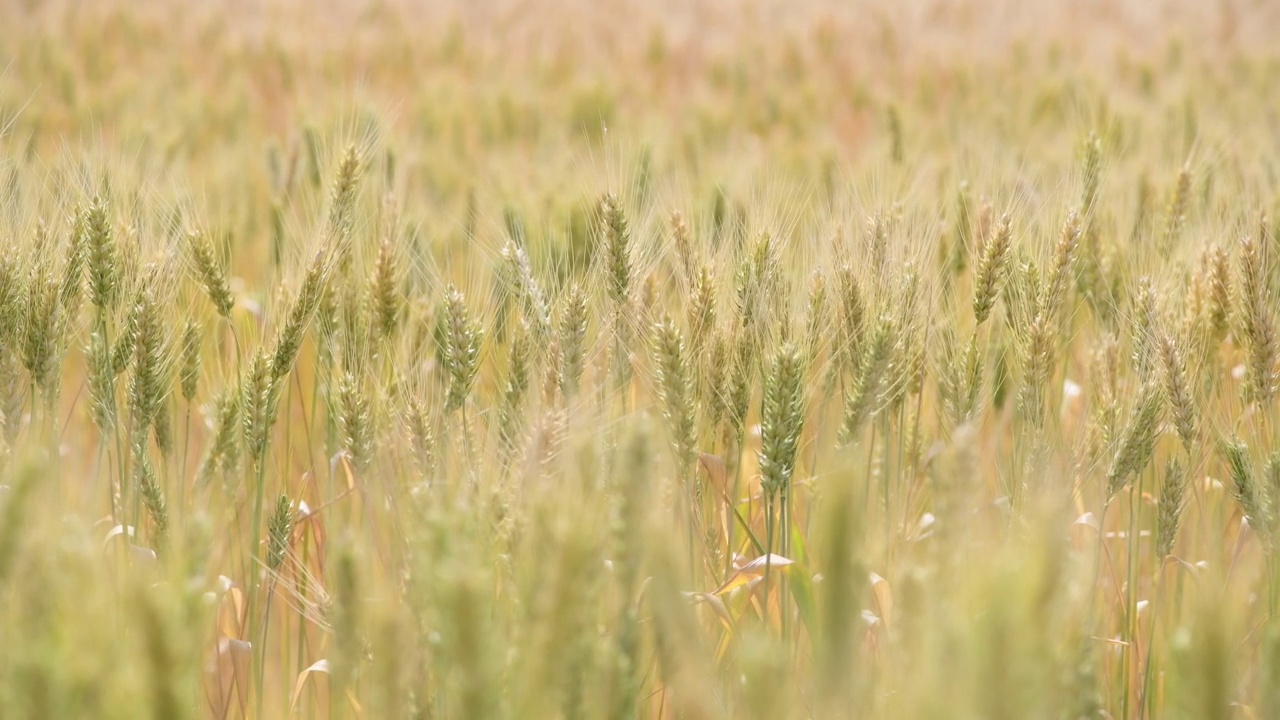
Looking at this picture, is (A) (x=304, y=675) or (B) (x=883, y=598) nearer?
(A) (x=304, y=675)

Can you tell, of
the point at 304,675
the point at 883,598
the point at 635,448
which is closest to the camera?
the point at 635,448

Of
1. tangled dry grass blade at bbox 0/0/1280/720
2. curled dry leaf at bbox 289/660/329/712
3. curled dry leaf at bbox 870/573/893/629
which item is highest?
tangled dry grass blade at bbox 0/0/1280/720

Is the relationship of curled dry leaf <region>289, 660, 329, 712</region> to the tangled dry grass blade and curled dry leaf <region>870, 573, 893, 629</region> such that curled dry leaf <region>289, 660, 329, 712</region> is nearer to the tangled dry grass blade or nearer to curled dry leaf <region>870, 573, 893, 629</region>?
the tangled dry grass blade

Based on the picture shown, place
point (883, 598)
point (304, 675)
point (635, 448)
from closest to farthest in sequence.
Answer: point (635, 448) < point (304, 675) < point (883, 598)

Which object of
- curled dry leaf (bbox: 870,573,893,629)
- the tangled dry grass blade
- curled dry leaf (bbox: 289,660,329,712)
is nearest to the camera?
the tangled dry grass blade

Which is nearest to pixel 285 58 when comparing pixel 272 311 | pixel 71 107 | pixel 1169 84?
pixel 71 107

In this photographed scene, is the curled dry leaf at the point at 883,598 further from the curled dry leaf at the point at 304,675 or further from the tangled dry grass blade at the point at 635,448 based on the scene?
the curled dry leaf at the point at 304,675

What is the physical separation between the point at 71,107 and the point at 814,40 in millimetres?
4299

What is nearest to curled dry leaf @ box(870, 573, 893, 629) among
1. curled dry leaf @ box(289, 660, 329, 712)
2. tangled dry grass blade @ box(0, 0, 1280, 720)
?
tangled dry grass blade @ box(0, 0, 1280, 720)

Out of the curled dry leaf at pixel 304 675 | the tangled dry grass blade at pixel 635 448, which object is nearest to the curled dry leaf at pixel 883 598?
the tangled dry grass blade at pixel 635 448

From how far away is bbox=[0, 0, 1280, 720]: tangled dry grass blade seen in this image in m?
0.91

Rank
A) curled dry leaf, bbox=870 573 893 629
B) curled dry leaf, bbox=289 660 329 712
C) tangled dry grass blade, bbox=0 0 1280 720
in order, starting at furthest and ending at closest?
1. curled dry leaf, bbox=870 573 893 629
2. curled dry leaf, bbox=289 660 329 712
3. tangled dry grass blade, bbox=0 0 1280 720

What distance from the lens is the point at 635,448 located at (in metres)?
0.97

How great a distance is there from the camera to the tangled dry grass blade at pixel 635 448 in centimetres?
91
